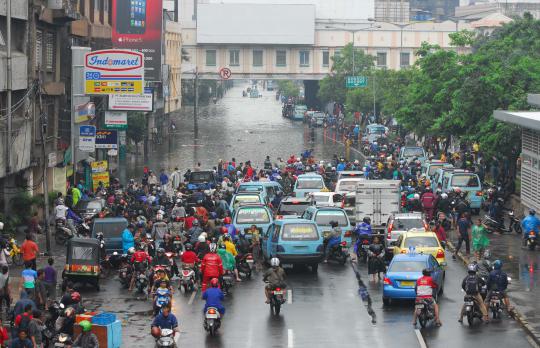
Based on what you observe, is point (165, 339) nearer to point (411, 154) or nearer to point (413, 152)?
point (411, 154)

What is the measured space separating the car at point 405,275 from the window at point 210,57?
9080cm

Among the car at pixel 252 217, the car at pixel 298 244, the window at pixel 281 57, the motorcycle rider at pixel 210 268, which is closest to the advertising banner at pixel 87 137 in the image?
the car at pixel 252 217

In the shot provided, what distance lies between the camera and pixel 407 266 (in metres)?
28.9

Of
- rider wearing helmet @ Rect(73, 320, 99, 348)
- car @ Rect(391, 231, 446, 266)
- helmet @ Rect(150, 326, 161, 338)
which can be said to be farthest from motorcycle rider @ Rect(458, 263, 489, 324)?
rider wearing helmet @ Rect(73, 320, 99, 348)

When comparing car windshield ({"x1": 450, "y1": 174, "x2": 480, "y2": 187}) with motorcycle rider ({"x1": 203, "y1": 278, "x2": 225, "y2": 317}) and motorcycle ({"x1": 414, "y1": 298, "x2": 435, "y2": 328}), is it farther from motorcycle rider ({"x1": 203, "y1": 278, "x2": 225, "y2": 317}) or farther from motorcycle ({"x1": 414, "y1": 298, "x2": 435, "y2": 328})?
motorcycle rider ({"x1": 203, "y1": 278, "x2": 225, "y2": 317})

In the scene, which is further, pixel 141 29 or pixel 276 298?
pixel 141 29

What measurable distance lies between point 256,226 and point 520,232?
10.5 meters

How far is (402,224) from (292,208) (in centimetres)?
739

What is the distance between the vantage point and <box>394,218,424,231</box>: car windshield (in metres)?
37.4

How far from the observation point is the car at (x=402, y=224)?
1459 inches

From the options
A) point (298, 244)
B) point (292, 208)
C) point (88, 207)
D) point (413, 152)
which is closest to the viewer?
point (298, 244)

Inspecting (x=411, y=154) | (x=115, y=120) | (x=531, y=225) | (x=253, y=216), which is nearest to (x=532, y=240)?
(x=531, y=225)

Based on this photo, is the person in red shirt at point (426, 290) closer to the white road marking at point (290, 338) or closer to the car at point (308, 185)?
the white road marking at point (290, 338)

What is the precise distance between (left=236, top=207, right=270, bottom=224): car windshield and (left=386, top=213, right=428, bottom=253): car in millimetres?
3974
